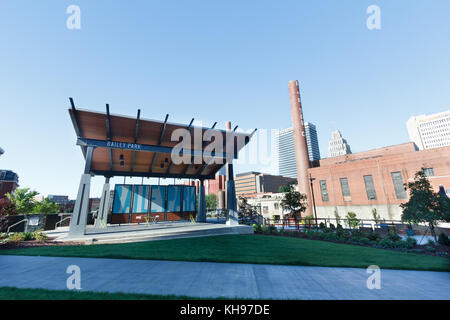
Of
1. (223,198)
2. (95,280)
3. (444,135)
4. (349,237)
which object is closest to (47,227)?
(95,280)

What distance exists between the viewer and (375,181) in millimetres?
41031

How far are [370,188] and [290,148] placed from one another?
147433 mm

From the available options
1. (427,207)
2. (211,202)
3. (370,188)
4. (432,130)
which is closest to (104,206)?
(427,207)

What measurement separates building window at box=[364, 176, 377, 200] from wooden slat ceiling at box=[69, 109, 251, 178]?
125ft

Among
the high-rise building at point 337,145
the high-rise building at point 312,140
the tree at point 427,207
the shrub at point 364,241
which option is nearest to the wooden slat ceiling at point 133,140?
the shrub at point 364,241

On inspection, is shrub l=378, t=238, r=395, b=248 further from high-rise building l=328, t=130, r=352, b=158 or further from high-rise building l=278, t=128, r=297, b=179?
high-rise building l=278, t=128, r=297, b=179

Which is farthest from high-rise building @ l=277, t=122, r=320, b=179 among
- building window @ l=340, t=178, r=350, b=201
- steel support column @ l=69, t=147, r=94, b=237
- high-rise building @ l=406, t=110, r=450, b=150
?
steel support column @ l=69, t=147, r=94, b=237

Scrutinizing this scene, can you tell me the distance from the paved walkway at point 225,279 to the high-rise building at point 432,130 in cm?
18111

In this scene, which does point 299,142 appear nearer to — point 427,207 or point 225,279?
point 427,207

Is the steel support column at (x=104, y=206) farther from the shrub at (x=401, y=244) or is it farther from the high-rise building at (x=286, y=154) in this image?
the high-rise building at (x=286, y=154)

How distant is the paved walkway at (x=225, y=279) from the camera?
14.7 ft

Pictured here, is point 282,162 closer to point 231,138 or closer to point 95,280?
point 231,138
